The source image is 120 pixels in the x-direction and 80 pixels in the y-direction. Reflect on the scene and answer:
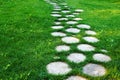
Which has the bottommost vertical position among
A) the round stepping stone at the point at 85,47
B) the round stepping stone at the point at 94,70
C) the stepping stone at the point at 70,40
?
the round stepping stone at the point at 94,70

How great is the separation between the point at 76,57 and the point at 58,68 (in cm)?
78

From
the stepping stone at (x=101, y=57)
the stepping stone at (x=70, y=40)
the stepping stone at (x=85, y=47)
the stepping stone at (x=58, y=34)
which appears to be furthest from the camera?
the stepping stone at (x=58, y=34)

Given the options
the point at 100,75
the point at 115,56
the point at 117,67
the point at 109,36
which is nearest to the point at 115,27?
the point at 109,36

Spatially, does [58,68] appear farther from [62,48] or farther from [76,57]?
[62,48]

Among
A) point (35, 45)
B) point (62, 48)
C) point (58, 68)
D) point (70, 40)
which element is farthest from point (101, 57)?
point (35, 45)

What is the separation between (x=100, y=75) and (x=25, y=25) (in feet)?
14.8

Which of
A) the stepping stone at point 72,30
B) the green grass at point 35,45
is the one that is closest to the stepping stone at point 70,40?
the green grass at point 35,45

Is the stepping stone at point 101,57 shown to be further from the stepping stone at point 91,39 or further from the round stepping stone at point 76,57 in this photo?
the stepping stone at point 91,39

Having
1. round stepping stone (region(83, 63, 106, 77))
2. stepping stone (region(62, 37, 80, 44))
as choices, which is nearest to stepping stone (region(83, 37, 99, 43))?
stepping stone (region(62, 37, 80, 44))

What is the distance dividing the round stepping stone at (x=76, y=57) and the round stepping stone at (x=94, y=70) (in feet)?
0.97

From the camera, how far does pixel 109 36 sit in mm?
7832

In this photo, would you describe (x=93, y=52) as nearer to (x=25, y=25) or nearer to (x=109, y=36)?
(x=109, y=36)

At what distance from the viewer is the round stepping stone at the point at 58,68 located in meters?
5.04

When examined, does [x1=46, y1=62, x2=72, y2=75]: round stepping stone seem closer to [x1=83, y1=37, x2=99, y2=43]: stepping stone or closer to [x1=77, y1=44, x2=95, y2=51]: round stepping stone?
[x1=77, y1=44, x2=95, y2=51]: round stepping stone
